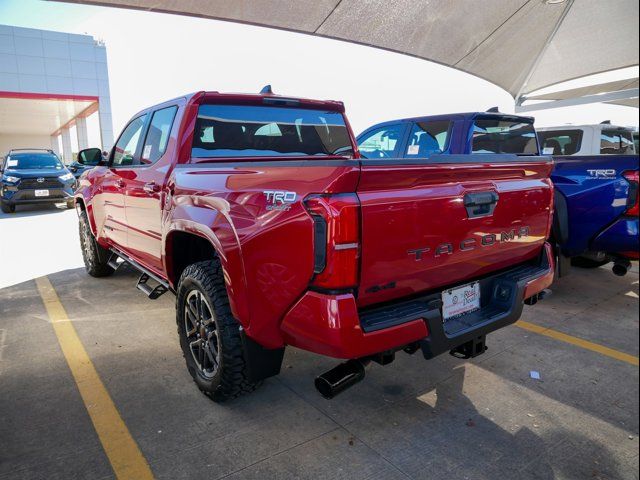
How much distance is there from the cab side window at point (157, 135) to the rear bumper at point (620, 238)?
4007mm

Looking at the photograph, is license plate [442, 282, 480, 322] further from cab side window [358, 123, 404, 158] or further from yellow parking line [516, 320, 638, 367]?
cab side window [358, 123, 404, 158]

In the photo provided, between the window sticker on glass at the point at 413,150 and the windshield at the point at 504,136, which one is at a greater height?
the windshield at the point at 504,136

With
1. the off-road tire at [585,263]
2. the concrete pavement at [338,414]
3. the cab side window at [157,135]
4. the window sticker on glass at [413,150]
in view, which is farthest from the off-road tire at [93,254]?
the off-road tire at [585,263]

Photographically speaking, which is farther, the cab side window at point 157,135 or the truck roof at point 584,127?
the truck roof at point 584,127

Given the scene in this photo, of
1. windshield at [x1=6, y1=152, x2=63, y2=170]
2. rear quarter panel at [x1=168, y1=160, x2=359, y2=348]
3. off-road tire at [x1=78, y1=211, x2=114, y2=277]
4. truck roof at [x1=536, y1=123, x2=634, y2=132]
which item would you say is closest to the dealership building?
windshield at [x1=6, y1=152, x2=63, y2=170]

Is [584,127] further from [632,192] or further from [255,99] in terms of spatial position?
[255,99]

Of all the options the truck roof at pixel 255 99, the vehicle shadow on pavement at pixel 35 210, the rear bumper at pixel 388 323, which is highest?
the truck roof at pixel 255 99

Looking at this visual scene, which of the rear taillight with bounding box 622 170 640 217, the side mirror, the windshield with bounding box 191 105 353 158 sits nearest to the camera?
the windshield with bounding box 191 105 353 158

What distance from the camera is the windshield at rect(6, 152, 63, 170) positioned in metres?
12.6

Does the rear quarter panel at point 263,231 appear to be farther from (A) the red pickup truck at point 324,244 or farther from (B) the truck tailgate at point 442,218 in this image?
(B) the truck tailgate at point 442,218

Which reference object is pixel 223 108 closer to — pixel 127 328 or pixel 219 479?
pixel 127 328

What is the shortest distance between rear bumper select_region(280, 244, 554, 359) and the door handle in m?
1.76

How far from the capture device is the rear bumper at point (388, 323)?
6.44 feet

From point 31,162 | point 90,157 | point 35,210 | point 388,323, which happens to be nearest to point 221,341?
point 388,323
